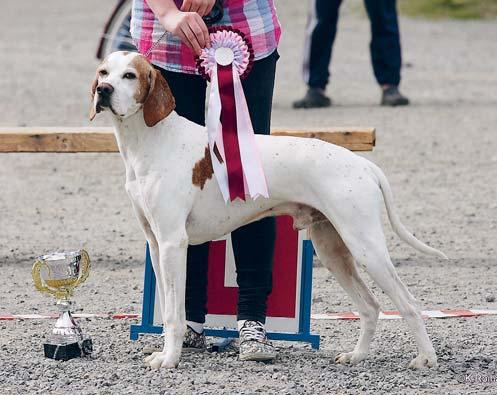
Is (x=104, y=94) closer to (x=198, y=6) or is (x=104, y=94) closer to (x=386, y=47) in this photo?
(x=198, y=6)

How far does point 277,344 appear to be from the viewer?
→ 5777 mm

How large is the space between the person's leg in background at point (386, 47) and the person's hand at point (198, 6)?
24.1ft

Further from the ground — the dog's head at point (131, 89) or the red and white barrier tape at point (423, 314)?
the dog's head at point (131, 89)

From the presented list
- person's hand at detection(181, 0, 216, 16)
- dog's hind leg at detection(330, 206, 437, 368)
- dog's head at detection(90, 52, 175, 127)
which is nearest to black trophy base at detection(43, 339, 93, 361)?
dog's head at detection(90, 52, 175, 127)

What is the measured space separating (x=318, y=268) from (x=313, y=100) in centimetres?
557

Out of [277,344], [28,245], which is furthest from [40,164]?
[277,344]

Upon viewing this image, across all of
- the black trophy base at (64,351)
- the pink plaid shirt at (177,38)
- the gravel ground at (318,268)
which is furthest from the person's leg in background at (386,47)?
the black trophy base at (64,351)

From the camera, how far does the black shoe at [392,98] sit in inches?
503

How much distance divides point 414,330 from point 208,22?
145cm

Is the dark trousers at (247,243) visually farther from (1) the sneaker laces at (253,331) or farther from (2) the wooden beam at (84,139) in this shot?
(2) the wooden beam at (84,139)

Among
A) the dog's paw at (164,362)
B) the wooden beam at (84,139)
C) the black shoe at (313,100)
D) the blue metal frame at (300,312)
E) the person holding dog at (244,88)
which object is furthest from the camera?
the black shoe at (313,100)

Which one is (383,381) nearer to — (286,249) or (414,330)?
(414,330)

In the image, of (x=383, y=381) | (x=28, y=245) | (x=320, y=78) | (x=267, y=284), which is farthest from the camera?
(x=320, y=78)

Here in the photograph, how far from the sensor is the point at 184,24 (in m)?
5.14
